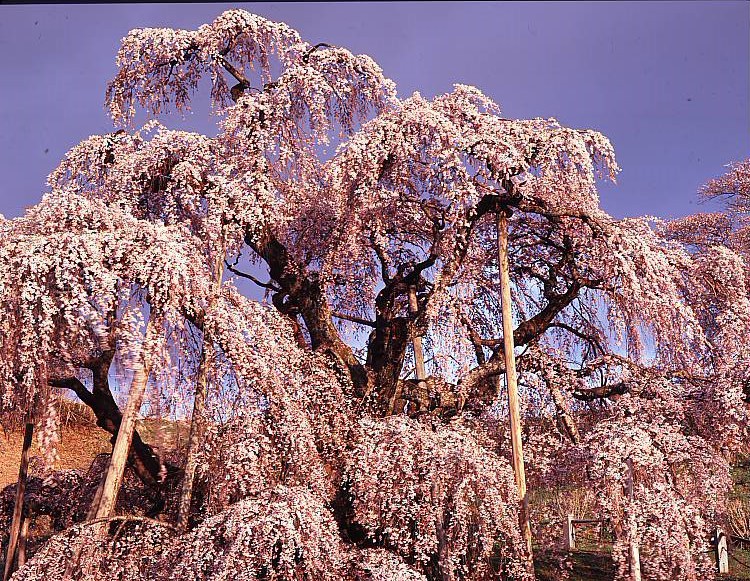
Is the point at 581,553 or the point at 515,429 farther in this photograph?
the point at 581,553

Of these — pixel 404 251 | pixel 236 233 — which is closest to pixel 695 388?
pixel 404 251

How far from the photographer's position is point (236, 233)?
9.06 m

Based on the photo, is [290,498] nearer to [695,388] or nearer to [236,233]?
[236,233]

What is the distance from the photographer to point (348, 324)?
11023 millimetres

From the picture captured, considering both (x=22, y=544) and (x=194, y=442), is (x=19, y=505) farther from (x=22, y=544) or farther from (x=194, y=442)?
(x=194, y=442)

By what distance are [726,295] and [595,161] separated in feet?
7.71

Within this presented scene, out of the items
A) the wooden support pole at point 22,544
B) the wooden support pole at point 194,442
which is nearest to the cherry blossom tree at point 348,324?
the wooden support pole at point 194,442

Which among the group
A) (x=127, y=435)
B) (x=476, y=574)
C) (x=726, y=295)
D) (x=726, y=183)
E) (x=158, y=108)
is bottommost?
(x=476, y=574)

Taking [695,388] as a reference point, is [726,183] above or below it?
above

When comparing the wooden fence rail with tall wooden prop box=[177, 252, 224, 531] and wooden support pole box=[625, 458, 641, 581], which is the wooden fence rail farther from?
tall wooden prop box=[177, 252, 224, 531]

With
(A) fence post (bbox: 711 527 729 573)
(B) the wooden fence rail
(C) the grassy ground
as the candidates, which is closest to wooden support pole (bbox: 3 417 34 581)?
(C) the grassy ground

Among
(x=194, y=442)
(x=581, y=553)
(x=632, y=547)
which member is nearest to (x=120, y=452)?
(x=194, y=442)

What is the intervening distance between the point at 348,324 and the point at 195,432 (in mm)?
3537

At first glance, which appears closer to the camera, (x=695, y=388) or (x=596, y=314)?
(x=695, y=388)
